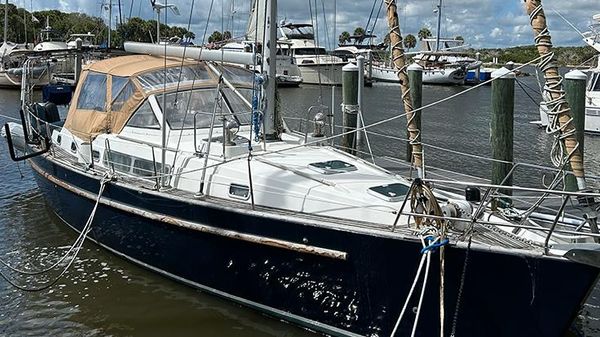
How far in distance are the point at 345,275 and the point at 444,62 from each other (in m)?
53.0

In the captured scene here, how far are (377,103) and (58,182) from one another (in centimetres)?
3014

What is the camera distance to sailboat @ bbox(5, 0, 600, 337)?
5875mm

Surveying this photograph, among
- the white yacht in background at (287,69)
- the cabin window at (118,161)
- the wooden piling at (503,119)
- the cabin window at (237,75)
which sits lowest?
the cabin window at (118,161)

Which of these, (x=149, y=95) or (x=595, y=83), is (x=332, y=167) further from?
(x=595, y=83)

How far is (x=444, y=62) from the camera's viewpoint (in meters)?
56.7

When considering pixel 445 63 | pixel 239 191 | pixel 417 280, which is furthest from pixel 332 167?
pixel 445 63

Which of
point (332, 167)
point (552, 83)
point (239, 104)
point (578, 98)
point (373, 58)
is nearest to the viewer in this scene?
point (552, 83)

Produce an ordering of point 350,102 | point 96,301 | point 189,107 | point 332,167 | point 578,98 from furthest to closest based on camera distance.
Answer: point 350,102, point 578,98, point 189,107, point 96,301, point 332,167

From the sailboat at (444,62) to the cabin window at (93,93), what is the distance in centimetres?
4635

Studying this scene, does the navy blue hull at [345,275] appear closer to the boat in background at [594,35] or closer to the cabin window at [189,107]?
the cabin window at [189,107]

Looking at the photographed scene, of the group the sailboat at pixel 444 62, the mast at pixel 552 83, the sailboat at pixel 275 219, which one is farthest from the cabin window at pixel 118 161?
the sailboat at pixel 444 62

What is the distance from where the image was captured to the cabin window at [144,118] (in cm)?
937

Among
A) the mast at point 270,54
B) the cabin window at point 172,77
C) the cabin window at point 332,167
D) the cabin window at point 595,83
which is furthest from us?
the cabin window at point 595,83

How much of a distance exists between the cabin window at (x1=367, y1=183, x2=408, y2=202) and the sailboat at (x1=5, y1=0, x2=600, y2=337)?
25 mm
